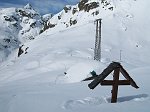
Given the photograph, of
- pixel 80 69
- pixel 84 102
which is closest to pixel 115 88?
pixel 84 102

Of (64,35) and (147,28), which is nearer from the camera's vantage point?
(147,28)

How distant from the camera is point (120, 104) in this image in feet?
26.8

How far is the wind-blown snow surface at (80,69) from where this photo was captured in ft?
27.7

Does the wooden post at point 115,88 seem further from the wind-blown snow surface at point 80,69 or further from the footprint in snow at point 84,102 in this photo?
the footprint in snow at point 84,102

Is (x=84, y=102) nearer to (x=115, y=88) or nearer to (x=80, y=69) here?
(x=115, y=88)

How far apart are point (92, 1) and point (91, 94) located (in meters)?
106

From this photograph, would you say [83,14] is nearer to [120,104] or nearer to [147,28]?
[147,28]

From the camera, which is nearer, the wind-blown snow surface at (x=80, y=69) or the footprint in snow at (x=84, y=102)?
the footprint in snow at (x=84, y=102)

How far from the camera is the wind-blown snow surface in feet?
27.7

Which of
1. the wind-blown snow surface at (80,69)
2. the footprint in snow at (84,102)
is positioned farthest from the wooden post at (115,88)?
the footprint in snow at (84,102)

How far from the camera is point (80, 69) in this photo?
29.5 meters

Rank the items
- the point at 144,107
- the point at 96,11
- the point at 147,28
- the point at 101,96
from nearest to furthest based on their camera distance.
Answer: the point at 144,107
the point at 101,96
the point at 147,28
the point at 96,11

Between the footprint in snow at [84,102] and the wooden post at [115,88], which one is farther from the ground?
the wooden post at [115,88]

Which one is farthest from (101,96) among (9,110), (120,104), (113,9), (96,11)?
(96,11)
